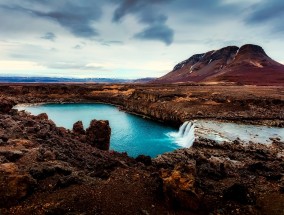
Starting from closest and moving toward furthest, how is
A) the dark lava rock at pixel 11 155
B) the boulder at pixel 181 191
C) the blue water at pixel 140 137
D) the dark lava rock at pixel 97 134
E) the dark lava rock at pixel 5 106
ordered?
the boulder at pixel 181 191, the dark lava rock at pixel 11 155, the dark lava rock at pixel 97 134, the blue water at pixel 140 137, the dark lava rock at pixel 5 106

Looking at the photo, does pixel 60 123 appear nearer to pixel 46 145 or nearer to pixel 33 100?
pixel 46 145

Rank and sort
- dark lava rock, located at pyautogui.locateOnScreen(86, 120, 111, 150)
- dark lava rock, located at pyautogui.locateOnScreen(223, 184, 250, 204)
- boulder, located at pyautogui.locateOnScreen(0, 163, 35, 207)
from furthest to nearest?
dark lava rock, located at pyautogui.locateOnScreen(86, 120, 111, 150), dark lava rock, located at pyautogui.locateOnScreen(223, 184, 250, 204), boulder, located at pyautogui.locateOnScreen(0, 163, 35, 207)

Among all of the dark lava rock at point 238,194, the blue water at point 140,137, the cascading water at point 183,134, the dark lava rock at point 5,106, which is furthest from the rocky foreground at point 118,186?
the cascading water at point 183,134

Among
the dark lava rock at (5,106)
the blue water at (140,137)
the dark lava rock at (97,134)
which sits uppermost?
Answer: the dark lava rock at (5,106)

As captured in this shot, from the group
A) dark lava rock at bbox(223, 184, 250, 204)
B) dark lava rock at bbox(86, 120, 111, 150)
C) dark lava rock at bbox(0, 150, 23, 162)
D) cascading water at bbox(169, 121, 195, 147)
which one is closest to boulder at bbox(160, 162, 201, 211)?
dark lava rock at bbox(223, 184, 250, 204)

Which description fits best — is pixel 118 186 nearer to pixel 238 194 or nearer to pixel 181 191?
pixel 181 191

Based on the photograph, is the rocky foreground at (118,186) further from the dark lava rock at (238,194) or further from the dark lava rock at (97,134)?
the dark lava rock at (97,134)

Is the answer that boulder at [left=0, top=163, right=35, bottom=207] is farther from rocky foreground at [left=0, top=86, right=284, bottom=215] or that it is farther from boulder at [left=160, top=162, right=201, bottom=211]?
boulder at [left=160, top=162, right=201, bottom=211]

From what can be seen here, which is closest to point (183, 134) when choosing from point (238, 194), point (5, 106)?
point (5, 106)

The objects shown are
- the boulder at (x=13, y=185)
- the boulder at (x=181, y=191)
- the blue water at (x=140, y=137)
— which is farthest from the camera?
the blue water at (x=140, y=137)

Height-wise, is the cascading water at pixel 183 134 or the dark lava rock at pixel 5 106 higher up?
the dark lava rock at pixel 5 106

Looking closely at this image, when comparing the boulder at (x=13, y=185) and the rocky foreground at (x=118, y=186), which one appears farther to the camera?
the boulder at (x=13, y=185)

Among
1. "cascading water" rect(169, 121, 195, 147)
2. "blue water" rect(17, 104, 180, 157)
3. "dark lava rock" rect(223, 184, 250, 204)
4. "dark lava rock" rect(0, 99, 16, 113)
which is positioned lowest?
"blue water" rect(17, 104, 180, 157)

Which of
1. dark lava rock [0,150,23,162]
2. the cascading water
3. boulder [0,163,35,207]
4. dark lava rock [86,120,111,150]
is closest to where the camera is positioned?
boulder [0,163,35,207]
